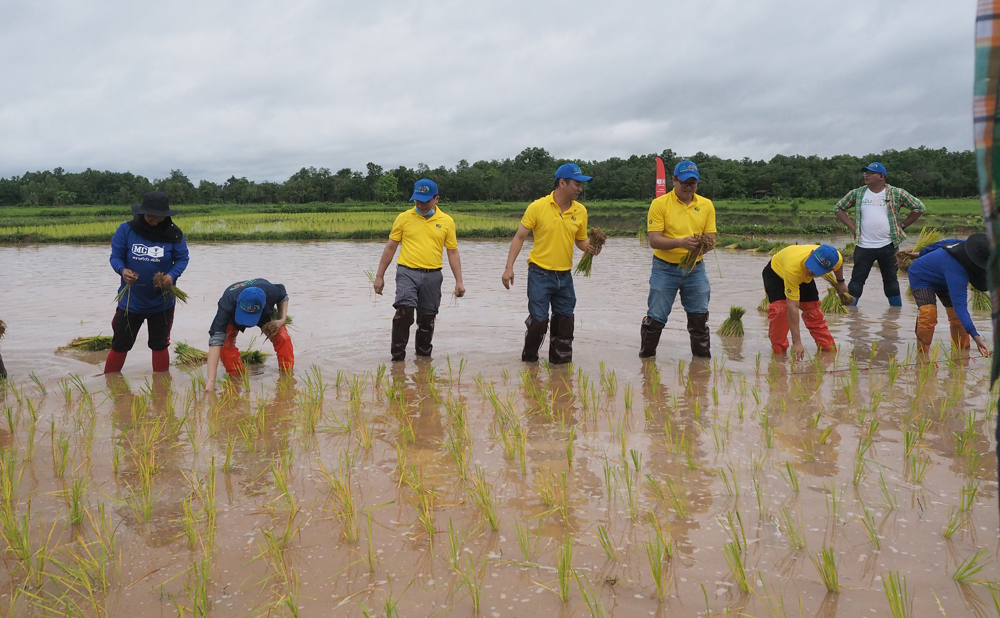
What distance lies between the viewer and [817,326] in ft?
19.4

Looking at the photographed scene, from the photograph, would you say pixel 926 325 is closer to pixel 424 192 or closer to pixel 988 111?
pixel 424 192

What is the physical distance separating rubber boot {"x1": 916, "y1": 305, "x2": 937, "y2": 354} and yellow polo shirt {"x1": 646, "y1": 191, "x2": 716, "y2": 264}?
174cm

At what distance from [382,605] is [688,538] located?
114cm

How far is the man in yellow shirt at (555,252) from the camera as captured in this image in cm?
546

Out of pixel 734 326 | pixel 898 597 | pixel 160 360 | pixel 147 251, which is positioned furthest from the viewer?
pixel 734 326

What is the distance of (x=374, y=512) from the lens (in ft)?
9.66

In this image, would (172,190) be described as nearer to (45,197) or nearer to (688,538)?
(45,197)

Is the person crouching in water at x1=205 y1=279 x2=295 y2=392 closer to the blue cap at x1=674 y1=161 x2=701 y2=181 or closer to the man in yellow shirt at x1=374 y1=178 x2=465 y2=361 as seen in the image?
the man in yellow shirt at x1=374 y1=178 x2=465 y2=361

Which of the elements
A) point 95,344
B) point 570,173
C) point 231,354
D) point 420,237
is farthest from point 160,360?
point 570,173

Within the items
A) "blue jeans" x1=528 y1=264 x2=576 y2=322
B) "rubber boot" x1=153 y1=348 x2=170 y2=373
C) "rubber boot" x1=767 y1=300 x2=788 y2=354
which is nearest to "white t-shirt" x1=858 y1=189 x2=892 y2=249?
"rubber boot" x1=767 y1=300 x2=788 y2=354

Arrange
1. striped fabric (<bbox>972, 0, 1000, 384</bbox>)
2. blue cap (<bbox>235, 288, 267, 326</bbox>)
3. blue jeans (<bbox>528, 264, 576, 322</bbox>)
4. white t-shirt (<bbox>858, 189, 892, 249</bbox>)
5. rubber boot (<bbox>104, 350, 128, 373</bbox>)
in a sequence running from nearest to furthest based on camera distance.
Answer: striped fabric (<bbox>972, 0, 1000, 384</bbox>)
blue cap (<bbox>235, 288, 267, 326</bbox>)
blue jeans (<bbox>528, 264, 576, 322</bbox>)
rubber boot (<bbox>104, 350, 128, 373</bbox>)
white t-shirt (<bbox>858, 189, 892, 249</bbox>)

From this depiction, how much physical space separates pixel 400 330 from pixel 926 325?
4138mm

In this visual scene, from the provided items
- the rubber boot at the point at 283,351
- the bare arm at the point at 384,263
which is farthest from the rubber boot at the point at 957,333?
the rubber boot at the point at 283,351

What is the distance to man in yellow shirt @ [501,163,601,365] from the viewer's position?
5457mm
